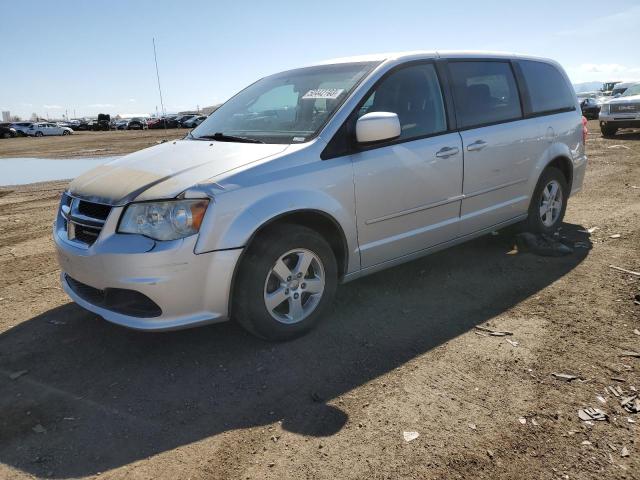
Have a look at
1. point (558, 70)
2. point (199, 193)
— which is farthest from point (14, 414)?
point (558, 70)

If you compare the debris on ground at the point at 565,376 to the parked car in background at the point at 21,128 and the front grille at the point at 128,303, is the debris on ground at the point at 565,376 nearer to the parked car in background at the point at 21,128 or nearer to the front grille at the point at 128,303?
the front grille at the point at 128,303

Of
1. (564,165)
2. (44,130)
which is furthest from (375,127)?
(44,130)

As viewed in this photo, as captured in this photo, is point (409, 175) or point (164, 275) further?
point (409, 175)

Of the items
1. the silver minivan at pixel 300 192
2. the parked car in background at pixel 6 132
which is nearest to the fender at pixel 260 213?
the silver minivan at pixel 300 192

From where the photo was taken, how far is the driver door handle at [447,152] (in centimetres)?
404

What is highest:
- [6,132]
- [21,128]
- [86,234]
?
[21,128]

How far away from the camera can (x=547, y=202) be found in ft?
17.8

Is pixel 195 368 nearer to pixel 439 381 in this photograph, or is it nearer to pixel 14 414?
pixel 14 414

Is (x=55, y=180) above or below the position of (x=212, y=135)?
below

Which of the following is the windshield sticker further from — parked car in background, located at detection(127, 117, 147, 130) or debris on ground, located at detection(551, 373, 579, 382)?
parked car in background, located at detection(127, 117, 147, 130)

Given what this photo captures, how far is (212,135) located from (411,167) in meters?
1.56

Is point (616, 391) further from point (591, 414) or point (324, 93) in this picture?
point (324, 93)

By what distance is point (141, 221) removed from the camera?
3.01 metres

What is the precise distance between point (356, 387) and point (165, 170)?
5.85 ft
